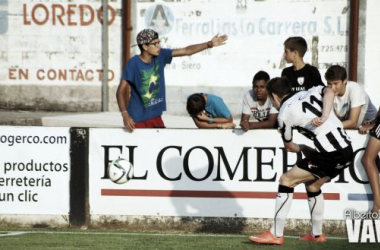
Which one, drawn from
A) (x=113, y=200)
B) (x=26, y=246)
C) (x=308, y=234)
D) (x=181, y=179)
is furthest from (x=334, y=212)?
(x=26, y=246)

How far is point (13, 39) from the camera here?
68.2 ft

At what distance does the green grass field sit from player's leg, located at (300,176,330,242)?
140 mm

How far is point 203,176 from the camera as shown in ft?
38.9

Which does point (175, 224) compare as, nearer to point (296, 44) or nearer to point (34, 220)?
point (34, 220)

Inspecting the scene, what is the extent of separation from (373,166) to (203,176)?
193cm

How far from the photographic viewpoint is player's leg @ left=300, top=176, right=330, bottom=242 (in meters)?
10.7

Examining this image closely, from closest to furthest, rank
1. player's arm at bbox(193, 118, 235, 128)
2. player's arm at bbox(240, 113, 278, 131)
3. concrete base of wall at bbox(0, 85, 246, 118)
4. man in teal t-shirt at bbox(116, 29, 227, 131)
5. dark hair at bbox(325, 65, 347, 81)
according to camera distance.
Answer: dark hair at bbox(325, 65, 347, 81) < player's arm at bbox(240, 113, 278, 131) < player's arm at bbox(193, 118, 235, 128) < man in teal t-shirt at bbox(116, 29, 227, 131) < concrete base of wall at bbox(0, 85, 246, 118)

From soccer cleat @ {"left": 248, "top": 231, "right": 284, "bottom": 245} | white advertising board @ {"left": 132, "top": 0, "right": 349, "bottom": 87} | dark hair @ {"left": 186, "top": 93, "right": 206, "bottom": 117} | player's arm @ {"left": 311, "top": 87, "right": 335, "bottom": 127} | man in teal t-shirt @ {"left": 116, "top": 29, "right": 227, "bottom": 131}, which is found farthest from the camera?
white advertising board @ {"left": 132, "top": 0, "right": 349, "bottom": 87}

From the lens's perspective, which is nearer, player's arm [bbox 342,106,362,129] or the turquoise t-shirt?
player's arm [bbox 342,106,362,129]

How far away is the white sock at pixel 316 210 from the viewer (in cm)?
1070

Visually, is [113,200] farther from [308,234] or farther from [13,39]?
[13,39]

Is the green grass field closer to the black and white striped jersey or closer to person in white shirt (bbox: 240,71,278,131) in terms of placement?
the black and white striped jersey

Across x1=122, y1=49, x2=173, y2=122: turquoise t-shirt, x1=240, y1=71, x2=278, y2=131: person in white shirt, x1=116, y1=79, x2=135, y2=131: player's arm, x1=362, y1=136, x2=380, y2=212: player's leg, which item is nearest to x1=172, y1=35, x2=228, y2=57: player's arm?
x1=122, y1=49, x2=173, y2=122: turquoise t-shirt

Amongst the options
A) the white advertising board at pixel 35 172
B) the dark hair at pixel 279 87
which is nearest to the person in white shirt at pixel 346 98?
the dark hair at pixel 279 87
